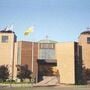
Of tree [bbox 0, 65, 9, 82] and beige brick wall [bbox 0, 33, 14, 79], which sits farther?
beige brick wall [bbox 0, 33, 14, 79]

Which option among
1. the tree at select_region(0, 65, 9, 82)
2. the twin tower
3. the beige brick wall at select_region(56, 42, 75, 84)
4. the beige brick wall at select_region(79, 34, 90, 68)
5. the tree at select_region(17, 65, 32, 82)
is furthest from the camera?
the beige brick wall at select_region(79, 34, 90, 68)

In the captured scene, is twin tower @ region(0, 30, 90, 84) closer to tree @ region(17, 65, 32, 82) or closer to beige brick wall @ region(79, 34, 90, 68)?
beige brick wall @ region(79, 34, 90, 68)

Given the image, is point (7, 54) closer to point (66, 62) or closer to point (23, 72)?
point (23, 72)

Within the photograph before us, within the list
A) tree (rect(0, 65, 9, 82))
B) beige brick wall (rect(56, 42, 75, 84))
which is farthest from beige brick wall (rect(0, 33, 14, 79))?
beige brick wall (rect(56, 42, 75, 84))

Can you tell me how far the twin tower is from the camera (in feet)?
282

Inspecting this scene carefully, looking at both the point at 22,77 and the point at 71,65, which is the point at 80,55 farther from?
the point at 22,77

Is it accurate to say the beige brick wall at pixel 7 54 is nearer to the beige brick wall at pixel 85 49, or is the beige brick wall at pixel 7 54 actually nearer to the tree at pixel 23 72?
the tree at pixel 23 72

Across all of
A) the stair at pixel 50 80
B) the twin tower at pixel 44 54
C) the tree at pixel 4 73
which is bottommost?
the stair at pixel 50 80

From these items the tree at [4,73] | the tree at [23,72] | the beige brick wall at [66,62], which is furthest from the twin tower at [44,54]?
the tree at [4,73]

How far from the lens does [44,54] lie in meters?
91.6

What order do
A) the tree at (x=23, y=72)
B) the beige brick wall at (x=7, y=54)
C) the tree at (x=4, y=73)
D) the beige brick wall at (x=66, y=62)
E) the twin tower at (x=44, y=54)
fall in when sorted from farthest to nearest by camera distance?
→ the beige brick wall at (x=7, y=54) → the tree at (x=23, y=72) → the twin tower at (x=44, y=54) → the tree at (x=4, y=73) → the beige brick wall at (x=66, y=62)

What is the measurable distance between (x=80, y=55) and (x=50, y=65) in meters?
8.64

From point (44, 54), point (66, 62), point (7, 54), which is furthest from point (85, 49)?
point (7, 54)

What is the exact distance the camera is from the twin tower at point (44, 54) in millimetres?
86000
